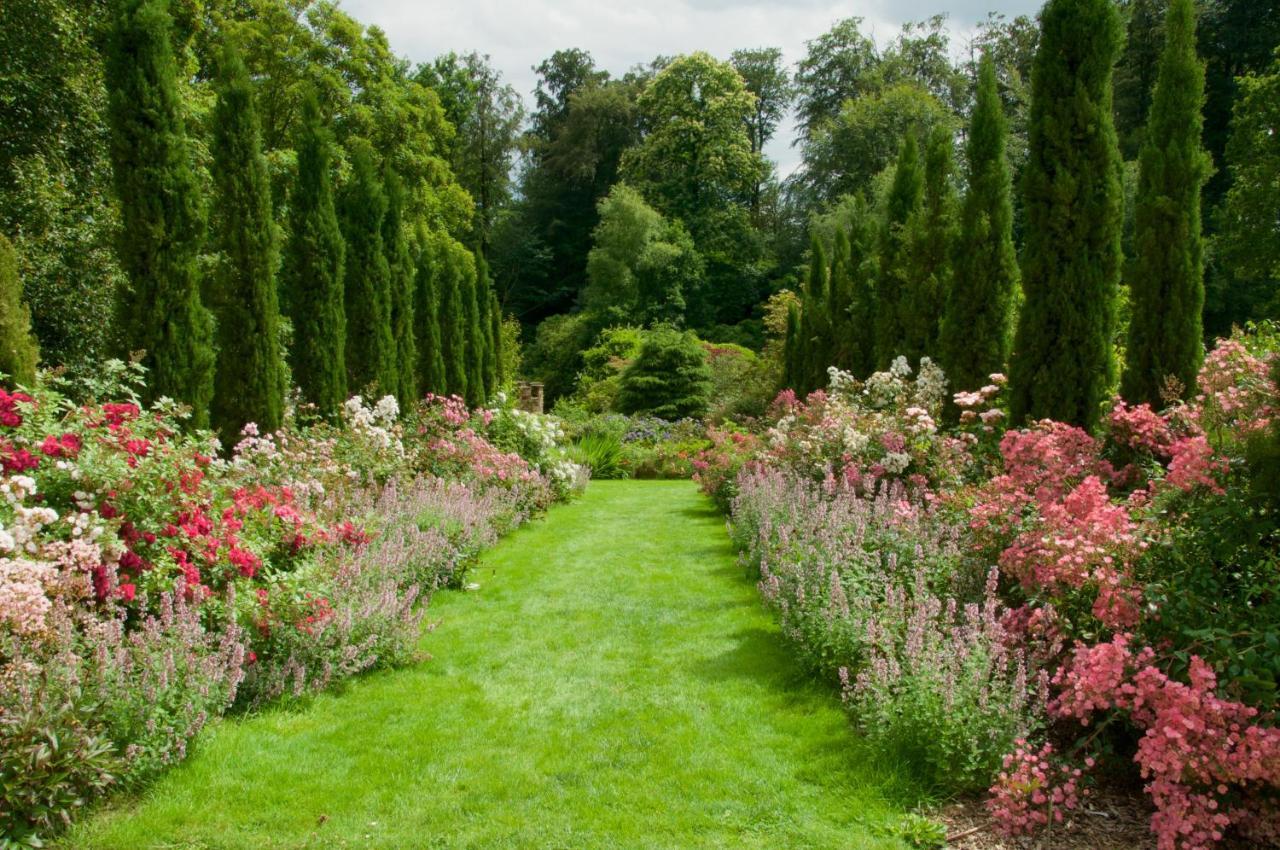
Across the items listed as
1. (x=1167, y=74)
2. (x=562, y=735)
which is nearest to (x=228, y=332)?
(x=562, y=735)

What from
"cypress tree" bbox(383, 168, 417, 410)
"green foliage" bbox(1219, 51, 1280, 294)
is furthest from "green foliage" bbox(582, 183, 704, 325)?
"cypress tree" bbox(383, 168, 417, 410)

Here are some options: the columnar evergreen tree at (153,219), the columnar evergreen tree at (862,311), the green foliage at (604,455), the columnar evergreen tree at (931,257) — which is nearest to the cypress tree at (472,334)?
the green foliage at (604,455)

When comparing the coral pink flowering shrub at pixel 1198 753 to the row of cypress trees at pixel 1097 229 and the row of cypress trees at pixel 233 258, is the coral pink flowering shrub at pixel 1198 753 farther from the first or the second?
the row of cypress trees at pixel 233 258

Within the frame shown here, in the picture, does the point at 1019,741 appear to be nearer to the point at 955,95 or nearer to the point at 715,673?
the point at 715,673

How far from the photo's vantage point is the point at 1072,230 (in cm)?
738

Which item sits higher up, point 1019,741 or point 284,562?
point 284,562

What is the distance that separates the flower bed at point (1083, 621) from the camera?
2533 mm

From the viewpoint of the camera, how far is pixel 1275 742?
2307mm

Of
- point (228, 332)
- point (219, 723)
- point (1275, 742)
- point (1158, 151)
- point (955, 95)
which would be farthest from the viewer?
point (955, 95)

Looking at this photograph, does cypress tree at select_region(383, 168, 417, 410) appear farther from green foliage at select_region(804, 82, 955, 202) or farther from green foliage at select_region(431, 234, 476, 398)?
green foliage at select_region(804, 82, 955, 202)

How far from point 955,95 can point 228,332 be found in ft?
99.1

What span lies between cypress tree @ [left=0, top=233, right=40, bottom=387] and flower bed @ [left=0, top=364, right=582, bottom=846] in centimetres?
285

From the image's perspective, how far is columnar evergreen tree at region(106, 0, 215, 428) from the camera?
7.02m

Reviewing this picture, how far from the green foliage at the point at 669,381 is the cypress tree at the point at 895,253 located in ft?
26.7
